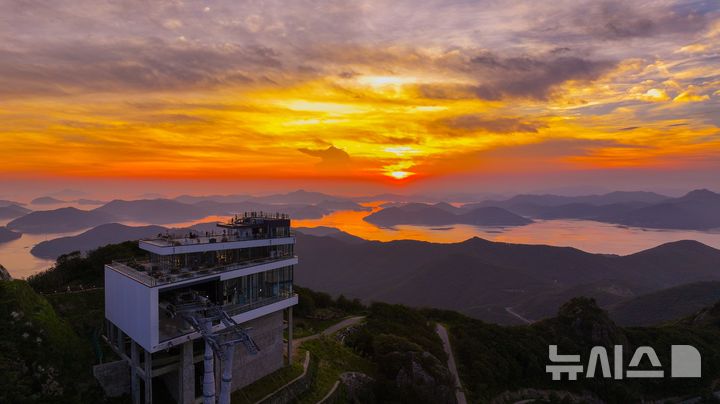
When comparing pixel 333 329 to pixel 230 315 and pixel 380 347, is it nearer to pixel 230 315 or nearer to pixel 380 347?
pixel 380 347

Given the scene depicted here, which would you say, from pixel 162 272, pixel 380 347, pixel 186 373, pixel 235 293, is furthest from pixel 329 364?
pixel 162 272

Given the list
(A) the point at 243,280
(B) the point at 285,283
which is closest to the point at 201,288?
(A) the point at 243,280

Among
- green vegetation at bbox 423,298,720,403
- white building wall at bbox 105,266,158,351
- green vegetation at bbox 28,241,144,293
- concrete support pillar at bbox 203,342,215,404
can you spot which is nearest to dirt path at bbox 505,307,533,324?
green vegetation at bbox 423,298,720,403

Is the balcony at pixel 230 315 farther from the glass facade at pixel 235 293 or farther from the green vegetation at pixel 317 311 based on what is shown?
the green vegetation at pixel 317 311

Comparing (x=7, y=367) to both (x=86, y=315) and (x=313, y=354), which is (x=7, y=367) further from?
(x=313, y=354)

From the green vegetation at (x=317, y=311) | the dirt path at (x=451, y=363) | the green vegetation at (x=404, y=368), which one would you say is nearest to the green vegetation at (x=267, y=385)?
the green vegetation at (x=404, y=368)

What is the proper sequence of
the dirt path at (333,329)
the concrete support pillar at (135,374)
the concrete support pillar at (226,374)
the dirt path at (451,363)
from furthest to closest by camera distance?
1. the dirt path at (451,363)
2. the dirt path at (333,329)
3. the concrete support pillar at (135,374)
4. the concrete support pillar at (226,374)

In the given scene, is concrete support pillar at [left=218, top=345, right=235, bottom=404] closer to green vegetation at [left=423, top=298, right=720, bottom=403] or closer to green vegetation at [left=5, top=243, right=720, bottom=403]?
green vegetation at [left=5, top=243, right=720, bottom=403]
